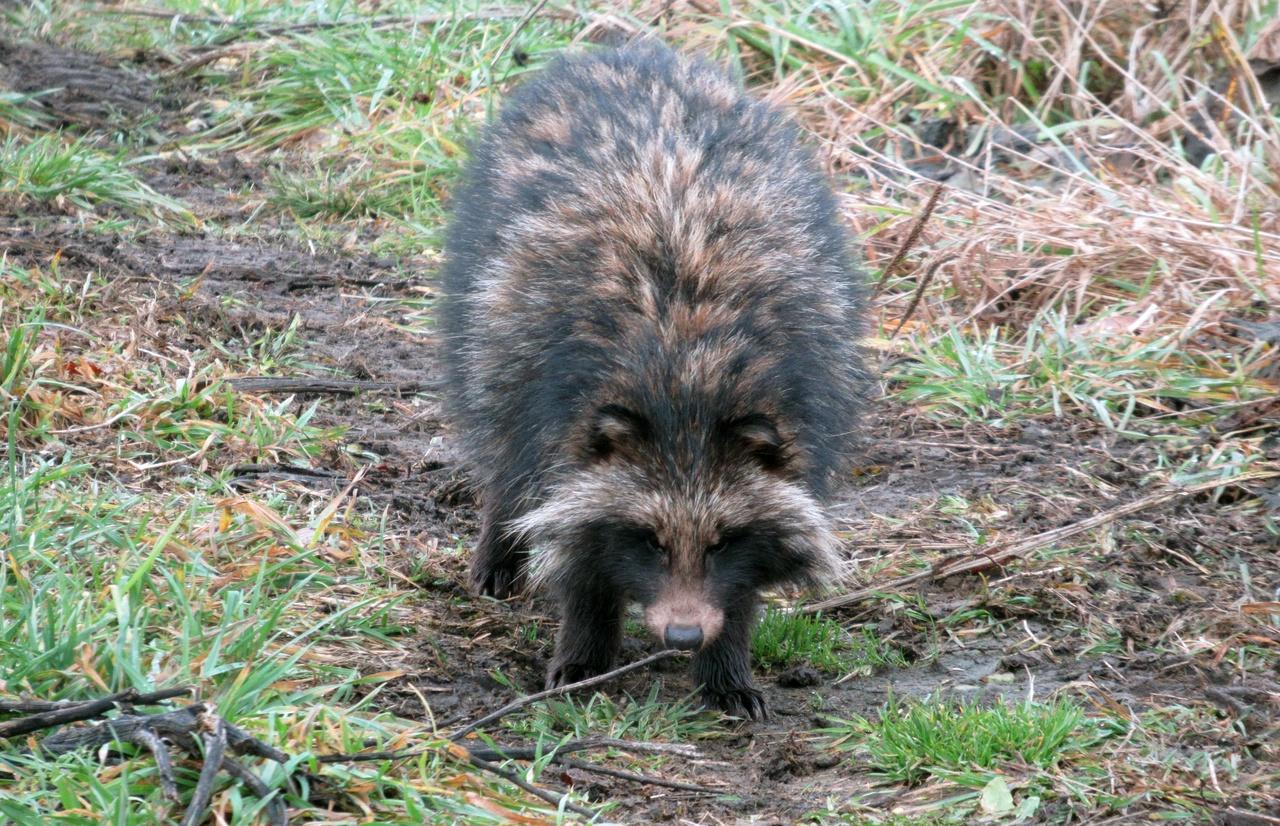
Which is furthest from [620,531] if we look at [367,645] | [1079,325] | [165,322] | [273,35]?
[273,35]

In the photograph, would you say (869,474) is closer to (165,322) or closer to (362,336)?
(362,336)

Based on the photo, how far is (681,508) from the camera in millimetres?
4336

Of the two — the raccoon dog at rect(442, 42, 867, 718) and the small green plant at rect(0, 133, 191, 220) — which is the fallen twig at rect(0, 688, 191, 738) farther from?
the small green plant at rect(0, 133, 191, 220)

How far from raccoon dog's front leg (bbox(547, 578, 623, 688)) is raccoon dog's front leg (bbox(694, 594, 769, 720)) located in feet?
1.06

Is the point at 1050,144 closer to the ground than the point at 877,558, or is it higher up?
higher up

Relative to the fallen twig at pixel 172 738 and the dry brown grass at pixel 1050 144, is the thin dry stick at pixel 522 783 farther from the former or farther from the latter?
the dry brown grass at pixel 1050 144

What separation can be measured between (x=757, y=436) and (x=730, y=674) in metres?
0.85

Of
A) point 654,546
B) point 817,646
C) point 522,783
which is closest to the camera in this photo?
point 522,783

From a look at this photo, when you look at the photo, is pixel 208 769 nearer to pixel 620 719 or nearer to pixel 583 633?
pixel 620 719

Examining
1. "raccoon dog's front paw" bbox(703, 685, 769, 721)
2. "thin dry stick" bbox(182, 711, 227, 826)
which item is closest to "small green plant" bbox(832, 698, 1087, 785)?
"raccoon dog's front paw" bbox(703, 685, 769, 721)

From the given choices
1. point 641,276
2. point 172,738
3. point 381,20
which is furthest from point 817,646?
point 381,20

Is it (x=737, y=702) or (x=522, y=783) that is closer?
(x=522, y=783)

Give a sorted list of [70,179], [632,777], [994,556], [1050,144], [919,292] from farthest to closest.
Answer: [1050,144], [70,179], [919,292], [994,556], [632,777]

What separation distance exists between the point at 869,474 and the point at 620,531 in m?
2.25
